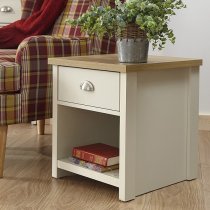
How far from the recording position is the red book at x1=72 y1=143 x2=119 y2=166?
1857 millimetres

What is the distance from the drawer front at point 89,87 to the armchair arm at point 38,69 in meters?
0.14

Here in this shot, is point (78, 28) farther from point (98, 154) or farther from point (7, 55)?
point (98, 154)

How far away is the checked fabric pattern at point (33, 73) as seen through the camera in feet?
6.48

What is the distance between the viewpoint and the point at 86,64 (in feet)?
5.94

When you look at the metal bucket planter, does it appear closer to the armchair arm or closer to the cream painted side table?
the cream painted side table

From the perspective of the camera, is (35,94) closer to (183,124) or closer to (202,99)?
(183,124)

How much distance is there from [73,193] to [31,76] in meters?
0.48

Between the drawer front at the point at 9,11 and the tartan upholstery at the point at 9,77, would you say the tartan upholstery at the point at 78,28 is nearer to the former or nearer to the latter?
the tartan upholstery at the point at 9,77

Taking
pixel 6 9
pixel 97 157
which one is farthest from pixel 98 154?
pixel 6 9

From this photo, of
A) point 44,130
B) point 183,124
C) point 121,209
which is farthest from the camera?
point 44,130

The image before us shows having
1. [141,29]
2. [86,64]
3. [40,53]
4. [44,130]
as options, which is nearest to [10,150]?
[44,130]

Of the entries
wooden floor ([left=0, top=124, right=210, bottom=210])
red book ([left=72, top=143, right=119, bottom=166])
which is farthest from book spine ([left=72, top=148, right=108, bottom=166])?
wooden floor ([left=0, top=124, right=210, bottom=210])

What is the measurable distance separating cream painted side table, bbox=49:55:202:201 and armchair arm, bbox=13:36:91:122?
0.32 ft

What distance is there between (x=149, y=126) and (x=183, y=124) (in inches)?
8.0
